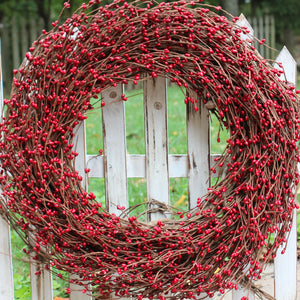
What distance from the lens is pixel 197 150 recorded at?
2.67 meters

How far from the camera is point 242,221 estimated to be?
2.41m

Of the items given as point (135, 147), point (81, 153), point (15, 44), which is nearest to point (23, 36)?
point (15, 44)

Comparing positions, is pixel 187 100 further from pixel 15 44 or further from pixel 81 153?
pixel 15 44

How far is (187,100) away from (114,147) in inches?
20.2

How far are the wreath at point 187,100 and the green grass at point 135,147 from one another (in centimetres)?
25

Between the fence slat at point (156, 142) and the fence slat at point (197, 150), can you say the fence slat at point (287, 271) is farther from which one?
the fence slat at point (156, 142)

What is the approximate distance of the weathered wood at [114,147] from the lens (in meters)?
2.64

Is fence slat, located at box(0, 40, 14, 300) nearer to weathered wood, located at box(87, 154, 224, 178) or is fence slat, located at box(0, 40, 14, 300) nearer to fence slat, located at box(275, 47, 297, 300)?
weathered wood, located at box(87, 154, 224, 178)

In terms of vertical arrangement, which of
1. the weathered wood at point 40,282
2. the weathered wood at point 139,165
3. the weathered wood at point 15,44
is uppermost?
the weathered wood at point 15,44

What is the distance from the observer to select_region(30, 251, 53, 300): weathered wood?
2.75 m

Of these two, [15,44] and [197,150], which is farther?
[15,44]

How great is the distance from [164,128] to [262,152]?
0.58 m

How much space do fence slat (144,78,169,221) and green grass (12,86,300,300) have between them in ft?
0.32

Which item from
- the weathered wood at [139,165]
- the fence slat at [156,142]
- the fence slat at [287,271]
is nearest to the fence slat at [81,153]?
the weathered wood at [139,165]
